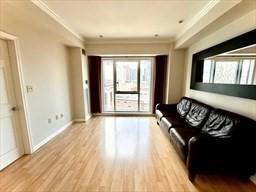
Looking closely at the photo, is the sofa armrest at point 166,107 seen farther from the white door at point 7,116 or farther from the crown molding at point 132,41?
the white door at point 7,116

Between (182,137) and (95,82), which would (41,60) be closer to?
(95,82)

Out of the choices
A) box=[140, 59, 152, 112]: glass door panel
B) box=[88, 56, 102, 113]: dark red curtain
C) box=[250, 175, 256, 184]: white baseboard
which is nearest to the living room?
box=[250, 175, 256, 184]: white baseboard

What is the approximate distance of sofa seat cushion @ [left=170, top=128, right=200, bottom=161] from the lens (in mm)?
2016

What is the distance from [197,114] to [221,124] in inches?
28.5

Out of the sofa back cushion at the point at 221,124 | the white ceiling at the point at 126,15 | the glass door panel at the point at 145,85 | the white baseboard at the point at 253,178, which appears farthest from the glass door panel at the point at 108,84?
the white baseboard at the point at 253,178

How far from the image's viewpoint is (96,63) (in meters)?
4.80

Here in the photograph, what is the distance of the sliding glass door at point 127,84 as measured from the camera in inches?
195

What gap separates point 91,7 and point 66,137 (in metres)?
2.85

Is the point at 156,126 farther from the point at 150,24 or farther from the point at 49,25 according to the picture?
the point at 49,25

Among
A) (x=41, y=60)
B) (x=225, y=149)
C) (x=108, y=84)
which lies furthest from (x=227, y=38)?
(x=108, y=84)

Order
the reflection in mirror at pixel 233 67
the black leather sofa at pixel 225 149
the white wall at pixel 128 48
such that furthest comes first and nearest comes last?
the white wall at pixel 128 48 → the reflection in mirror at pixel 233 67 → the black leather sofa at pixel 225 149

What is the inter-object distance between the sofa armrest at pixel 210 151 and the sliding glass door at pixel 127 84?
3.40 m

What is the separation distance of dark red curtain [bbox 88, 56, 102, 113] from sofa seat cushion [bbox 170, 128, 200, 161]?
10.4ft

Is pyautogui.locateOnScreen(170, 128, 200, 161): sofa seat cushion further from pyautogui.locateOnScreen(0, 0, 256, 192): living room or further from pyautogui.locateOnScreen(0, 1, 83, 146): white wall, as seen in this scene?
pyautogui.locateOnScreen(0, 1, 83, 146): white wall
